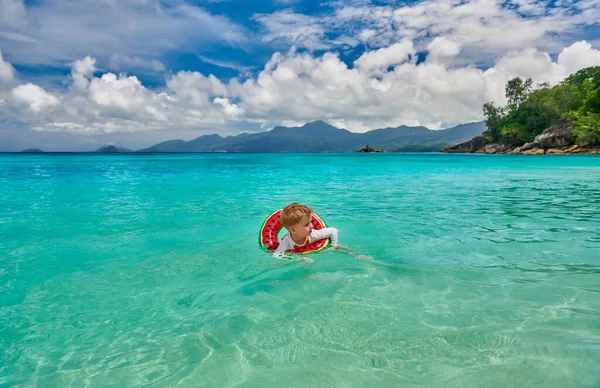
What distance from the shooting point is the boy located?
216 inches

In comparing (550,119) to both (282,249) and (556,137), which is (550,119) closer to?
(556,137)

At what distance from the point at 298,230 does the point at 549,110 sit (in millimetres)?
94941

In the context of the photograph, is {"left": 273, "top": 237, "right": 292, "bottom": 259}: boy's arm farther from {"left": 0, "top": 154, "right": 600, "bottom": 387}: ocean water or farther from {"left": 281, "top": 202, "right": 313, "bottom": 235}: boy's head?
{"left": 281, "top": 202, "right": 313, "bottom": 235}: boy's head

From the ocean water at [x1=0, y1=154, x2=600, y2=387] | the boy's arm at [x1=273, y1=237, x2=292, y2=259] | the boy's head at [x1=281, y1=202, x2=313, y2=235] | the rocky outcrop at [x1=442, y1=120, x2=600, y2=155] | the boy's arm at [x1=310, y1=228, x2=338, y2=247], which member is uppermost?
the rocky outcrop at [x1=442, y1=120, x2=600, y2=155]

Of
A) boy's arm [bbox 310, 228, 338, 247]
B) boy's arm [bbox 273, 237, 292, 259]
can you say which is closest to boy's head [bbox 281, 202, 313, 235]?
boy's arm [bbox 310, 228, 338, 247]

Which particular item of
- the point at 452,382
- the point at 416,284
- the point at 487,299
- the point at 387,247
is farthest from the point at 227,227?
the point at 452,382

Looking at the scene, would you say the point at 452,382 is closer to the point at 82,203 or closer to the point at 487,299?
the point at 487,299

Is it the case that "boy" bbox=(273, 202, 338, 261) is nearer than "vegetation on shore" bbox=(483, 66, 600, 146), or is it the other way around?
"boy" bbox=(273, 202, 338, 261)

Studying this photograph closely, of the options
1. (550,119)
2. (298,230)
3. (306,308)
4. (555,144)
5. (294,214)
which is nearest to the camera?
(306,308)

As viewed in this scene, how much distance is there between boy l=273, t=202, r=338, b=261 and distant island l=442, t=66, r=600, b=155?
252 ft

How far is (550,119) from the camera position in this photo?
80062 millimetres

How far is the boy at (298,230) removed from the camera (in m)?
5.48

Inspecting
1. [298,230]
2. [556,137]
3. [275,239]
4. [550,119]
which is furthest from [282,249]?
[550,119]

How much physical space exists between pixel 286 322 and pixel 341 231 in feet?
16.6
